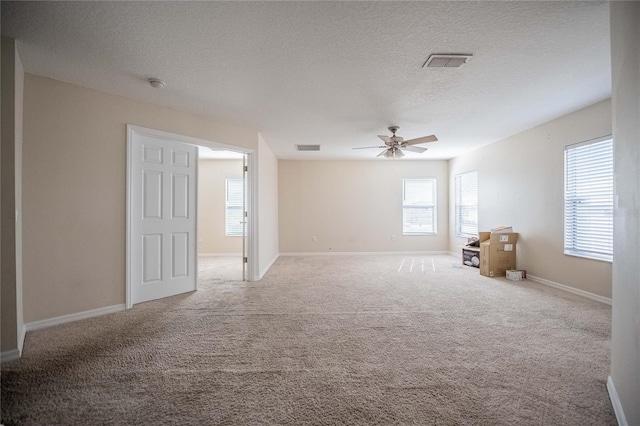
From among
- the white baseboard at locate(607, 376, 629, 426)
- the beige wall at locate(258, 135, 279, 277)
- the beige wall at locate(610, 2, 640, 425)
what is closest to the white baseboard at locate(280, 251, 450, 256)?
the beige wall at locate(258, 135, 279, 277)

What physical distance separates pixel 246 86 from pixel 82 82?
1703 millimetres

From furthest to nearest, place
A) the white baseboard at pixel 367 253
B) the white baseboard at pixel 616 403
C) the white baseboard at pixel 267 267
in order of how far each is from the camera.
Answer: the white baseboard at pixel 367 253 → the white baseboard at pixel 267 267 → the white baseboard at pixel 616 403

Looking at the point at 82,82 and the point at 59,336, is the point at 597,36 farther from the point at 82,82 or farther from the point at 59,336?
the point at 59,336

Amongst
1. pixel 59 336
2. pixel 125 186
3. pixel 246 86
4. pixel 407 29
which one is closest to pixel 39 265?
pixel 59 336

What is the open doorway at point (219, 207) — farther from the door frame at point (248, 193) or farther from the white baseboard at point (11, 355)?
the white baseboard at point (11, 355)

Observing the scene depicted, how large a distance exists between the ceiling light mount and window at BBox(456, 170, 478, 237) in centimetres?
627

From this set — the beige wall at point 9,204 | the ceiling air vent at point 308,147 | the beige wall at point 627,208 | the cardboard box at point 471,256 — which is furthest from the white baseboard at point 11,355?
the cardboard box at point 471,256

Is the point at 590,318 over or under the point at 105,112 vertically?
under

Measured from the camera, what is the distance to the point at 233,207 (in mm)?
7883

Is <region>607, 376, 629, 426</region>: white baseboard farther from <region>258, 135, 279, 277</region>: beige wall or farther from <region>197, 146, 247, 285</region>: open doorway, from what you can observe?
<region>197, 146, 247, 285</region>: open doorway

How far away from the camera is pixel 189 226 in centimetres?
427

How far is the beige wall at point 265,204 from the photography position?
5244 mm

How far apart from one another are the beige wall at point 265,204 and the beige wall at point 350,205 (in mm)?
954

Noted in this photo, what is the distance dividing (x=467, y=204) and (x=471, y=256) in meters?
1.54
